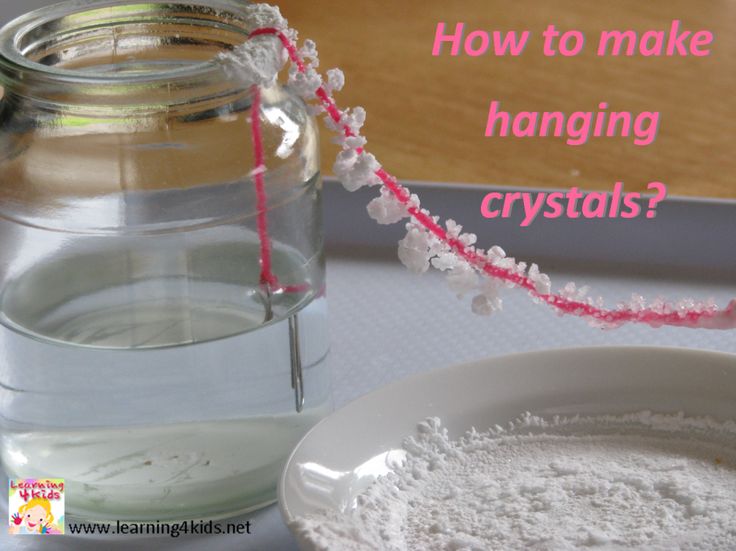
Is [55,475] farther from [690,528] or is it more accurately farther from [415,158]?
[415,158]

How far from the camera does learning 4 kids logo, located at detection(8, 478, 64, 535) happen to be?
1.24ft

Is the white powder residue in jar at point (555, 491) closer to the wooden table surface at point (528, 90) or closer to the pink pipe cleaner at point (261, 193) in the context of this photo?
the pink pipe cleaner at point (261, 193)

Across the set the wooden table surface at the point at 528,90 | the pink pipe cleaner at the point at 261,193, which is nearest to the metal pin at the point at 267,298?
the pink pipe cleaner at the point at 261,193

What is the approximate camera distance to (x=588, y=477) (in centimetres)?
37

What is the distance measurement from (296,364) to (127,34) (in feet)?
0.42

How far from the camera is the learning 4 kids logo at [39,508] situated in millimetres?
377

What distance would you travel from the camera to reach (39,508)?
379mm

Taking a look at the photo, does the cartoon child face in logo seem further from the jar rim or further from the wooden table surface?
the wooden table surface

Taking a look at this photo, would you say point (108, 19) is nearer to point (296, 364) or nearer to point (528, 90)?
point (296, 364)

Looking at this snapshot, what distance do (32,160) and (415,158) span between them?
0.31 metres

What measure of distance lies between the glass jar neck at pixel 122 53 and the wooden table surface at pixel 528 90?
25 cm

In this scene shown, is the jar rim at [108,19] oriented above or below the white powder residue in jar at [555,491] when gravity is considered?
above

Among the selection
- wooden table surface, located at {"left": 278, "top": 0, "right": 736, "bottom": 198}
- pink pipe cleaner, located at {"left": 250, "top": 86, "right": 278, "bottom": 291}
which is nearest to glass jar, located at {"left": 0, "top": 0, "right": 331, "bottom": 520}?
pink pipe cleaner, located at {"left": 250, "top": 86, "right": 278, "bottom": 291}

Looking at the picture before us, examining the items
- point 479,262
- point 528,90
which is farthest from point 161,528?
point 528,90
